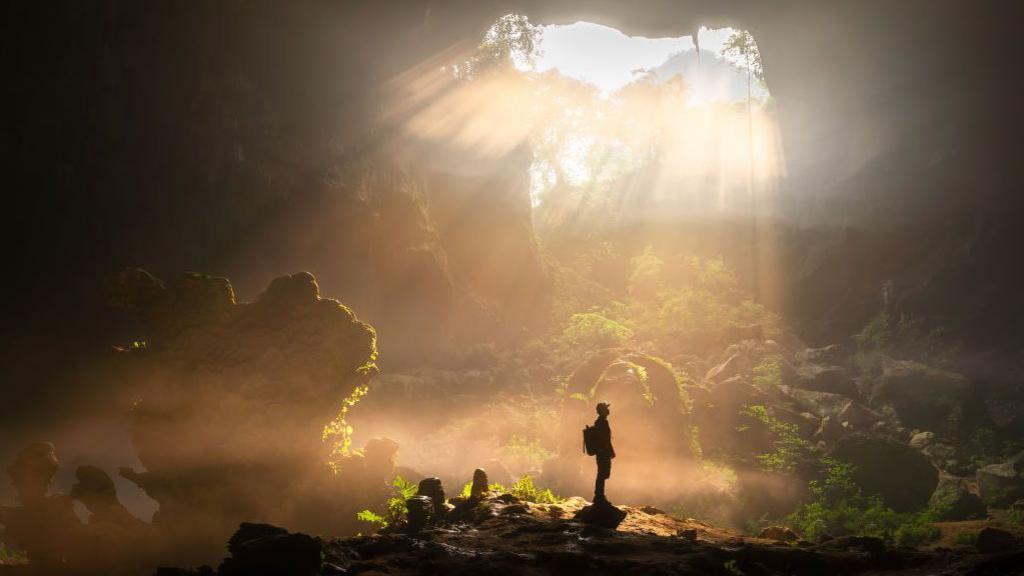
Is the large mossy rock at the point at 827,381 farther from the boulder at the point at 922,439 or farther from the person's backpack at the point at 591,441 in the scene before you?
the person's backpack at the point at 591,441

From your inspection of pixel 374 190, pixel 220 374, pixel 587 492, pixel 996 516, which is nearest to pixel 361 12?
pixel 374 190

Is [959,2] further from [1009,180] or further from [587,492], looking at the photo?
[587,492]

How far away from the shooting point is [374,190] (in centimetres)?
2505

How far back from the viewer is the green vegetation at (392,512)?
34.9 feet

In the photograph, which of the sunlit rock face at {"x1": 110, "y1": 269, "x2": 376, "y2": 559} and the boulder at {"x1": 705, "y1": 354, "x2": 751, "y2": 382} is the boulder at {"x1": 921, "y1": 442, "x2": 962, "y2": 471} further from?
the sunlit rock face at {"x1": 110, "y1": 269, "x2": 376, "y2": 559}

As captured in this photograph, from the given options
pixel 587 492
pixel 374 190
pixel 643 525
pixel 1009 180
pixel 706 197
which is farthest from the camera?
pixel 706 197

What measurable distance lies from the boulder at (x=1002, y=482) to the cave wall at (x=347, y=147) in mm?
8773

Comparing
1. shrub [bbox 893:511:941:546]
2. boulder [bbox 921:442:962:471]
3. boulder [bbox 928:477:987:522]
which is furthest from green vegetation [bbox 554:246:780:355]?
shrub [bbox 893:511:941:546]

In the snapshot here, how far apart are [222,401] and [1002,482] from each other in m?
21.1

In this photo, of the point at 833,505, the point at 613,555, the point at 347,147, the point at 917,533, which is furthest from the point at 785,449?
the point at 347,147

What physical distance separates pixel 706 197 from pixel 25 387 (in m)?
Answer: 42.4

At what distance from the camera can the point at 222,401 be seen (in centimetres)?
1046

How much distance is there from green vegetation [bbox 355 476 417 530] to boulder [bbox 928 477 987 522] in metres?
14.6

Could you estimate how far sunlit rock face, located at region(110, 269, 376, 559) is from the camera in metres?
10.3
